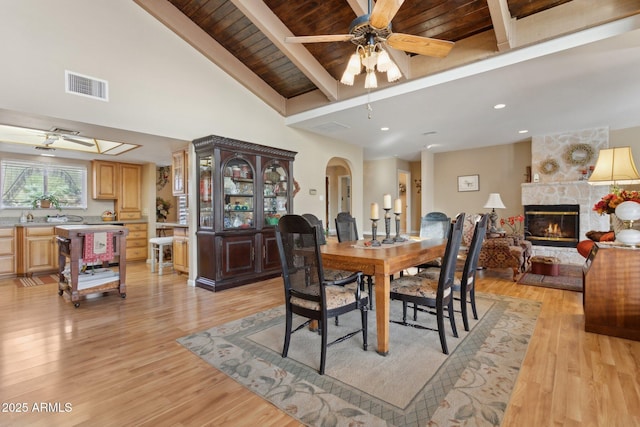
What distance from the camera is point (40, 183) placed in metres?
5.61

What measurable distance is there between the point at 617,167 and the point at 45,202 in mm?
8468

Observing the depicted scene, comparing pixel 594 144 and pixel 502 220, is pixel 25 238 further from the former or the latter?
pixel 594 144

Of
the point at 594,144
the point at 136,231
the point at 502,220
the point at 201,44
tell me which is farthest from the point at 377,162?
the point at 136,231

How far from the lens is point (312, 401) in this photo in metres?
1.70

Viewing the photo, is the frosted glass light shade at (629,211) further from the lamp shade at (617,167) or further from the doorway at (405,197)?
the doorway at (405,197)

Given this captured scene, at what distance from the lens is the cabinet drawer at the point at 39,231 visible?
4906 millimetres

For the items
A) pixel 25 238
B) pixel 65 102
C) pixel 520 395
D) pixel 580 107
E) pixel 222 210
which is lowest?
pixel 520 395

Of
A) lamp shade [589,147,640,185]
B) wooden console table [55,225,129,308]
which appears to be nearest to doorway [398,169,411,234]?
lamp shade [589,147,640,185]

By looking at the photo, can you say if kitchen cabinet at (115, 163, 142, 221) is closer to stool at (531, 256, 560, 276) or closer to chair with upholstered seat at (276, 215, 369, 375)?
chair with upholstered seat at (276, 215, 369, 375)

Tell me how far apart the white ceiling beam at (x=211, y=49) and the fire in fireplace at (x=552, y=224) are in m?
5.89

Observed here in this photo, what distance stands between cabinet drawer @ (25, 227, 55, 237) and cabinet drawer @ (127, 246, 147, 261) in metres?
1.33

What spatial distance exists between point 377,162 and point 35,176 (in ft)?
26.3

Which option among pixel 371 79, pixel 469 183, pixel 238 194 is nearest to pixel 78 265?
pixel 238 194

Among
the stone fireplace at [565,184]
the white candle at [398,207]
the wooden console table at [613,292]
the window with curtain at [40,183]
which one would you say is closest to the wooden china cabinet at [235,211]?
the white candle at [398,207]
